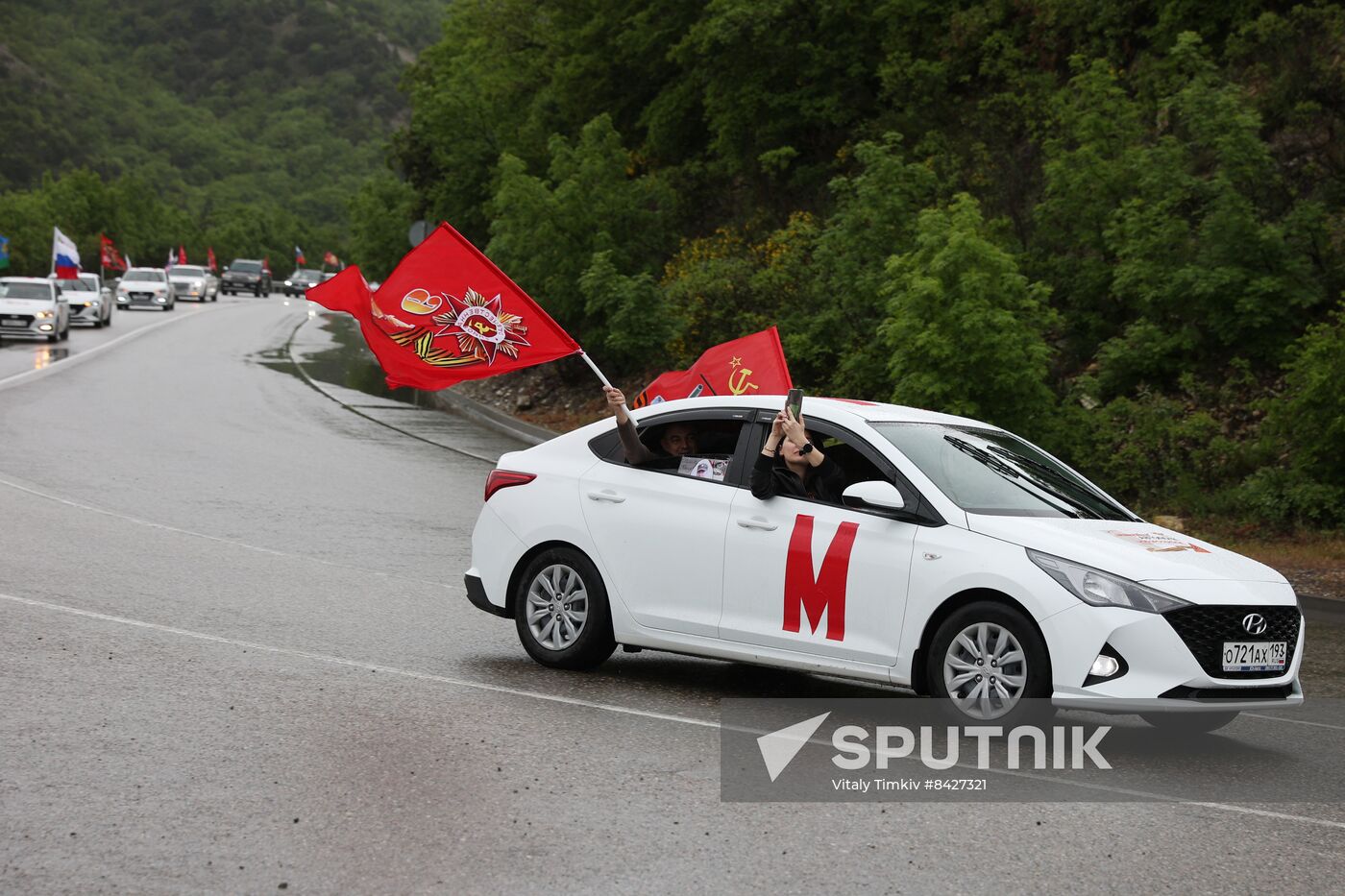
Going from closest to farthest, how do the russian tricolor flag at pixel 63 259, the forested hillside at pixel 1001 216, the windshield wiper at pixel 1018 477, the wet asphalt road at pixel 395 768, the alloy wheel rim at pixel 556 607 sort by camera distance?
the wet asphalt road at pixel 395 768 → the windshield wiper at pixel 1018 477 → the alloy wheel rim at pixel 556 607 → the forested hillside at pixel 1001 216 → the russian tricolor flag at pixel 63 259

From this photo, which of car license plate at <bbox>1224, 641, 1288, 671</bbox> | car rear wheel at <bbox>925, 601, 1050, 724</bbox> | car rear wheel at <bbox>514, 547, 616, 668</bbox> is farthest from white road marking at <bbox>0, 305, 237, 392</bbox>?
car license plate at <bbox>1224, 641, 1288, 671</bbox>

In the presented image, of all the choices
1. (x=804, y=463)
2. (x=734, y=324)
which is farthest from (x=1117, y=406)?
(x=804, y=463)

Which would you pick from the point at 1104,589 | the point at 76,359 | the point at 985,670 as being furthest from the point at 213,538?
the point at 76,359

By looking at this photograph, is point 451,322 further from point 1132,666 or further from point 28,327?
point 28,327

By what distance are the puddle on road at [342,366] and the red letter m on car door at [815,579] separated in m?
24.0

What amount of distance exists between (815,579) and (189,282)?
7715 cm

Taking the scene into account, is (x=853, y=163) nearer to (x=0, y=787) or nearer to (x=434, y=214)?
(x=434, y=214)

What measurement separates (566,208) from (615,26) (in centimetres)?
1009

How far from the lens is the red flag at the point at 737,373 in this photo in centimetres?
1097

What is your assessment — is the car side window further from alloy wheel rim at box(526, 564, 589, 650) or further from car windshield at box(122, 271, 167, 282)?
car windshield at box(122, 271, 167, 282)

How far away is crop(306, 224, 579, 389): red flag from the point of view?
10406 mm

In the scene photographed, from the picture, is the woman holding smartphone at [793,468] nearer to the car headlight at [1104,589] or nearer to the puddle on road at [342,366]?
the car headlight at [1104,589]

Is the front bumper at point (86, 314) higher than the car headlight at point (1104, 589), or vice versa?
the front bumper at point (86, 314)

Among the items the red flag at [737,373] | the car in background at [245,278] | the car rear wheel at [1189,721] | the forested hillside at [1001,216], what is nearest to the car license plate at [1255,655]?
the car rear wheel at [1189,721]
